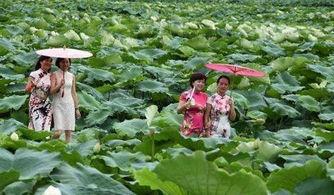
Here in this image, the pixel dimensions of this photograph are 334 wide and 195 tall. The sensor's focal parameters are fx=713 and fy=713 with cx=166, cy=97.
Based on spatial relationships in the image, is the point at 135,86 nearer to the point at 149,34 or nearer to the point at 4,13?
the point at 149,34

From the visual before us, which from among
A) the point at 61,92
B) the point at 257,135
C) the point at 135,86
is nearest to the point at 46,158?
the point at 61,92

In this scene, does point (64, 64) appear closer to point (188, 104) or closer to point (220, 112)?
point (188, 104)

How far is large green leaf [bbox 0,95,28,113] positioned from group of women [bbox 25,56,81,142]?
1.60ft

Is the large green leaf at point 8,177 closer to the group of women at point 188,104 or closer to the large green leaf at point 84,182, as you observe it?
the large green leaf at point 84,182

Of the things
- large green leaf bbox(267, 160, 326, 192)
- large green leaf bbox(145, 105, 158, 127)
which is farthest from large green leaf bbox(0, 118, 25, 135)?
large green leaf bbox(267, 160, 326, 192)

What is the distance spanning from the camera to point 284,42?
9758 millimetres

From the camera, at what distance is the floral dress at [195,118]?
15.9 feet

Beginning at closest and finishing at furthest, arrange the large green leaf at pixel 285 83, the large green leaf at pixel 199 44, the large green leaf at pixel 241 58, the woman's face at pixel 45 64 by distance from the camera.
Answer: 1. the woman's face at pixel 45 64
2. the large green leaf at pixel 285 83
3. the large green leaf at pixel 241 58
4. the large green leaf at pixel 199 44

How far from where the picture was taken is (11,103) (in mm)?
5582

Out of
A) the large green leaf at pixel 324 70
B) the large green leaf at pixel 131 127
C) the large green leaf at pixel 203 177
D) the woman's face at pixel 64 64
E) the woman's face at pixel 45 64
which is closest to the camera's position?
the large green leaf at pixel 203 177

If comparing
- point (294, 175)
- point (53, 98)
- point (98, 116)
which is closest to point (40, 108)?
point (53, 98)

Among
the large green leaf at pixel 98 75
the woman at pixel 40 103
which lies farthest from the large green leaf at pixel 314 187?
the large green leaf at pixel 98 75

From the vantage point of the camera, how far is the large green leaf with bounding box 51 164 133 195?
2.32 m

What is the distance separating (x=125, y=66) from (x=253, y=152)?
3868 millimetres
